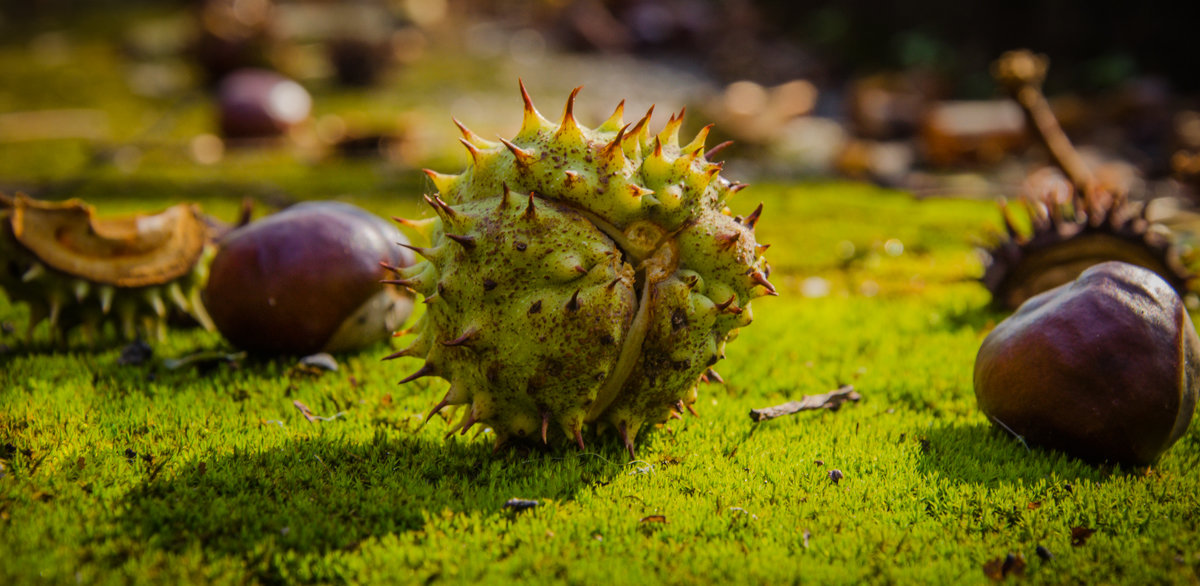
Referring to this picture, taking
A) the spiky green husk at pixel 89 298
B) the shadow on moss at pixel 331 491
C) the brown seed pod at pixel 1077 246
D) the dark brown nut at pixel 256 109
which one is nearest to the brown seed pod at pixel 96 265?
the spiky green husk at pixel 89 298

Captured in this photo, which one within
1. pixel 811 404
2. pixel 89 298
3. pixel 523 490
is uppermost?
pixel 89 298

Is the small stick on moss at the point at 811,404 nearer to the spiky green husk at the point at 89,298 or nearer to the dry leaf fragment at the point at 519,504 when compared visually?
the dry leaf fragment at the point at 519,504

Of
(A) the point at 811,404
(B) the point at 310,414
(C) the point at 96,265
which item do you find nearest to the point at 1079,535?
(A) the point at 811,404

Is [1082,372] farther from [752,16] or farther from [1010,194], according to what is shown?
[752,16]

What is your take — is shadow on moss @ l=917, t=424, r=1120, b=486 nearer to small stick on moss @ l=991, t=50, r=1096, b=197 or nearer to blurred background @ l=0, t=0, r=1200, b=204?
small stick on moss @ l=991, t=50, r=1096, b=197

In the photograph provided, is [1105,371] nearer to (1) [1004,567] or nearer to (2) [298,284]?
(1) [1004,567]

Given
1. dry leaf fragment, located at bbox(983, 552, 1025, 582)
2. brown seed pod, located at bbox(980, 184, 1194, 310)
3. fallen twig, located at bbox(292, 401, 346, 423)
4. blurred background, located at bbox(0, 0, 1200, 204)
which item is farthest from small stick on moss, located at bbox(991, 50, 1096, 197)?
fallen twig, located at bbox(292, 401, 346, 423)
